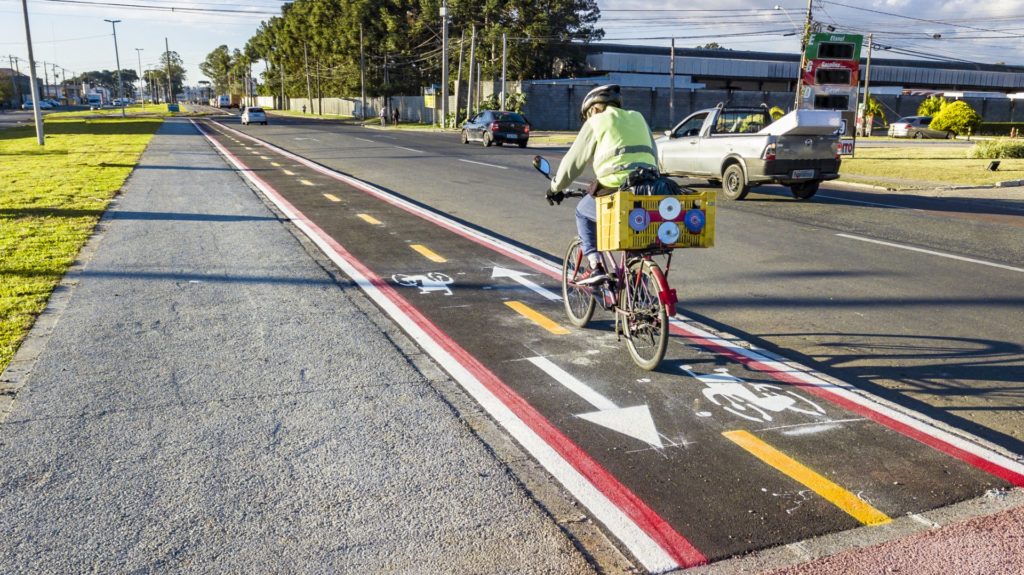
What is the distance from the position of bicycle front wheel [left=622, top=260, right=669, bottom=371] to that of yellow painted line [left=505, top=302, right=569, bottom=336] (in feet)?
2.67

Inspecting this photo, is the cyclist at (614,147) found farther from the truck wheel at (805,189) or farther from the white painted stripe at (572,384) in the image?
the truck wheel at (805,189)

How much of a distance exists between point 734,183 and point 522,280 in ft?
27.8

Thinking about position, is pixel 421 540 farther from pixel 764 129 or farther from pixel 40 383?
pixel 764 129

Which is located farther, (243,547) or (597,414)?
(597,414)

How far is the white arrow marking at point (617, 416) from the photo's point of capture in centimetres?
416

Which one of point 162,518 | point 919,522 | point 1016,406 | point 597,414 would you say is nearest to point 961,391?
point 1016,406

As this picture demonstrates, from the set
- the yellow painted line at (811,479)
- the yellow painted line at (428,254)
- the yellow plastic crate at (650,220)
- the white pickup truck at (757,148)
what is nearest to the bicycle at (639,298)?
the yellow plastic crate at (650,220)

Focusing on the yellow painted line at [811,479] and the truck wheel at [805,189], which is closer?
the yellow painted line at [811,479]

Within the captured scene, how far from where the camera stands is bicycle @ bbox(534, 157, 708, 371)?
193 inches

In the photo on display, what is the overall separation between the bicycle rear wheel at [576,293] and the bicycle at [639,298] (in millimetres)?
23

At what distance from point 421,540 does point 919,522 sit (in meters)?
2.07

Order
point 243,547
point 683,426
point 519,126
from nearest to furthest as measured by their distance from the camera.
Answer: point 243,547
point 683,426
point 519,126

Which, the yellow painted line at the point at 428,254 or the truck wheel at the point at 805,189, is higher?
the truck wheel at the point at 805,189

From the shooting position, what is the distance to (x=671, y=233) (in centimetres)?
492
